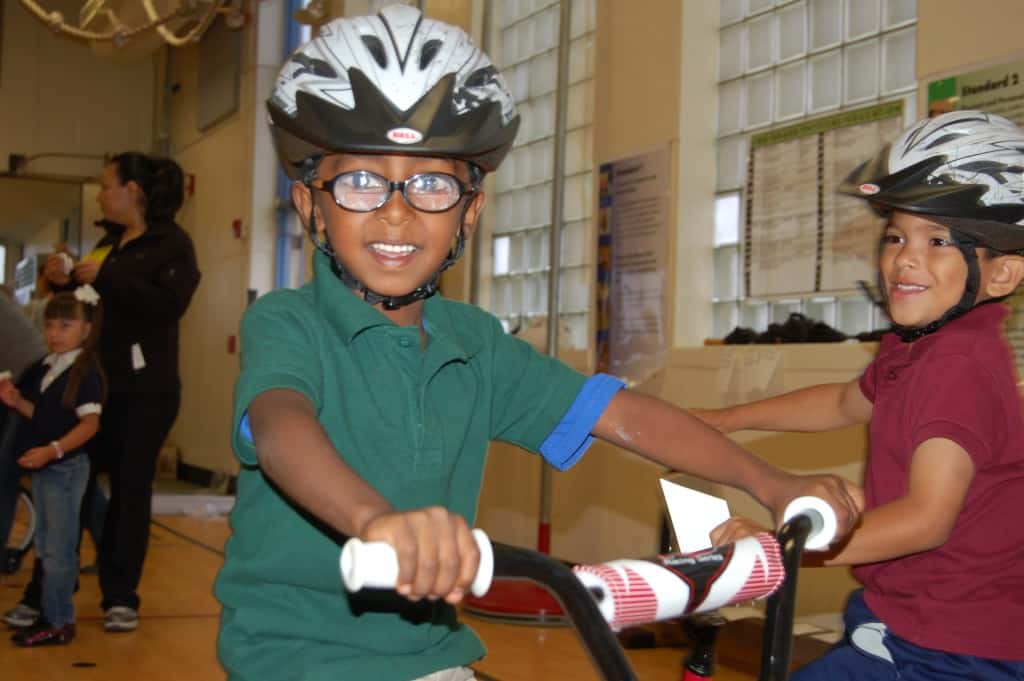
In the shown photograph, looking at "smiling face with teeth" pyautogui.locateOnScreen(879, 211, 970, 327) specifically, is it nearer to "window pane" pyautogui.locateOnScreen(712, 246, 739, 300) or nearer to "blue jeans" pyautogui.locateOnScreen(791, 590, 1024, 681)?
"blue jeans" pyautogui.locateOnScreen(791, 590, 1024, 681)

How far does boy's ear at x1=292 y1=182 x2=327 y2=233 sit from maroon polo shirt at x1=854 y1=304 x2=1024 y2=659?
942mm

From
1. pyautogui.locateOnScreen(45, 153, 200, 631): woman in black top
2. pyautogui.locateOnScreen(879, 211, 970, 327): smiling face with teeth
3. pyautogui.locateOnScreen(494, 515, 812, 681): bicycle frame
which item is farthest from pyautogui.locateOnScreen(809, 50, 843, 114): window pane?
pyautogui.locateOnScreen(494, 515, 812, 681): bicycle frame

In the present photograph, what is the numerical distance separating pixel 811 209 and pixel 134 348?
8.90 ft

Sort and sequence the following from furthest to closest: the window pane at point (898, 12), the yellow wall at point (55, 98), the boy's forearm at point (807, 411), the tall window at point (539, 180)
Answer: the yellow wall at point (55, 98) < the tall window at point (539, 180) < the window pane at point (898, 12) < the boy's forearm at point (807, 411)

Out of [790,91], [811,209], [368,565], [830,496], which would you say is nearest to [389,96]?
[830,496]

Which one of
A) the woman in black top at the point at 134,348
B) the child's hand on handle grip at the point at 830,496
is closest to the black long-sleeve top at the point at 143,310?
the woman in black top at the point at 134,348

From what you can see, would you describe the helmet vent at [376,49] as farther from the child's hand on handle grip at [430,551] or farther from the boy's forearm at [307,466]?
the child's hand on handle grip at [430,551]

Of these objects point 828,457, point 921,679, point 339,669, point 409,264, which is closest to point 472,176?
point 409,264

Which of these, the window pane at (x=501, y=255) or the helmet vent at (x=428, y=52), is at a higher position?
the window pane at (x=501, y=255)

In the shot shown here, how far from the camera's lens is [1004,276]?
7.43ft

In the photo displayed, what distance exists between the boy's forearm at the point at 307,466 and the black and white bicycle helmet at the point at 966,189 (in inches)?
48.4

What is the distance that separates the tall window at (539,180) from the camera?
22.4 feet

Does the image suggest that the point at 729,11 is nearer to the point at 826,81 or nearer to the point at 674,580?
the point at 826,81

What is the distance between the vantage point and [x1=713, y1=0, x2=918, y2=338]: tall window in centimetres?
486
